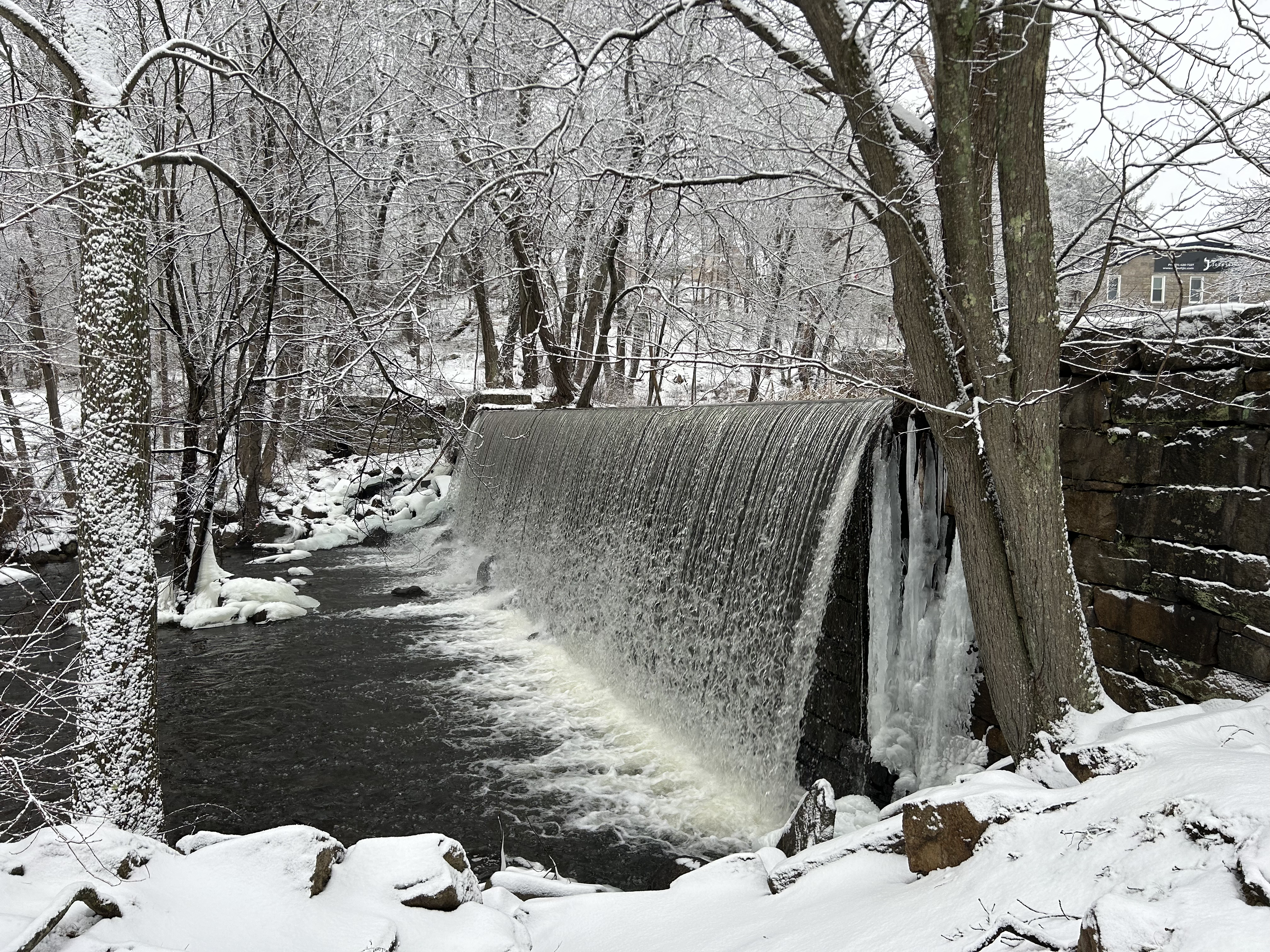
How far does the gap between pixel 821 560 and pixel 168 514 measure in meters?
11.5

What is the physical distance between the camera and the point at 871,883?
306 cm

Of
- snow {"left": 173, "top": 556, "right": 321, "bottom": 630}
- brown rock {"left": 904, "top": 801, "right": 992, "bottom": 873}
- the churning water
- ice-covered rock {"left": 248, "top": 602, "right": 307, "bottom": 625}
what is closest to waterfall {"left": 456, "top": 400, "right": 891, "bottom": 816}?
the churning water

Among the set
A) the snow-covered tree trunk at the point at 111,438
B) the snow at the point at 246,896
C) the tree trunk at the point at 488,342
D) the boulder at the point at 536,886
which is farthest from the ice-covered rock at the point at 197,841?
the tree trunk at the point at 488,342

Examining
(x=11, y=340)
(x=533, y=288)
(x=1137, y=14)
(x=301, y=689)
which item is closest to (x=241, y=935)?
→ (x=1137, y=14)

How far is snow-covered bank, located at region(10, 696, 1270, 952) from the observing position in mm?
2117

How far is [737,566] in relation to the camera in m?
6.22

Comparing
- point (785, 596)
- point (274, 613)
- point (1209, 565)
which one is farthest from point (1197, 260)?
point (274, 613)

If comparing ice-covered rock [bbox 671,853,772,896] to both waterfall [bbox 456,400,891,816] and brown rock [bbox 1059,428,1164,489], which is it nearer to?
waterfall [bbox 456,400,891,816]

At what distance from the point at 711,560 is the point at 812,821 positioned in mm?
2683

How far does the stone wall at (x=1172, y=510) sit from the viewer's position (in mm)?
3258

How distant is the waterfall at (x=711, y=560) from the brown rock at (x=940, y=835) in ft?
7.56

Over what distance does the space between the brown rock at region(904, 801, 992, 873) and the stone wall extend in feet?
4.36

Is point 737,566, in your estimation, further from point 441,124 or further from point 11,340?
point 11,340

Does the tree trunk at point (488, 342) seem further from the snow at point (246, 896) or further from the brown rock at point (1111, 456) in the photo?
the snow at point (246, 896)
